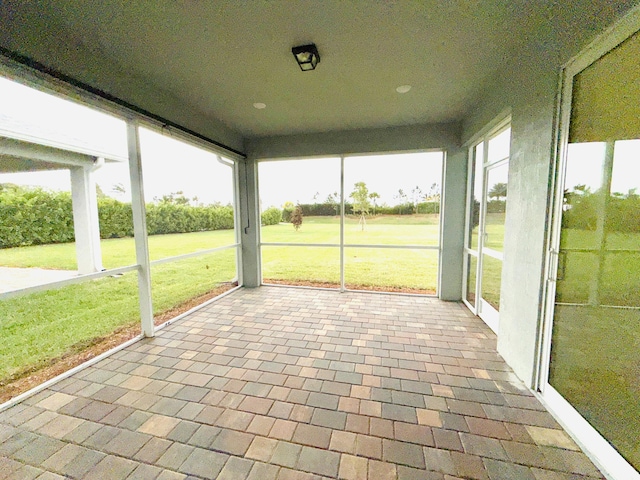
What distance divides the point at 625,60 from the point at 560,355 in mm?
1844

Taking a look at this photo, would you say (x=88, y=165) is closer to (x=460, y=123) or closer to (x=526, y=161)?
(x=526, y=161)

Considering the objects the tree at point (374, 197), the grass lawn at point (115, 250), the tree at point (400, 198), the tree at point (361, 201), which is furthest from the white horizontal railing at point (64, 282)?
the tree at point (400, 198)

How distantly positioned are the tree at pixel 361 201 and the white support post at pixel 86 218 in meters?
3.49

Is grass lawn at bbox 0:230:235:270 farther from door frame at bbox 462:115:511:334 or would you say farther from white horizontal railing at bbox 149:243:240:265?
door frame at bbox 462:115:511:334

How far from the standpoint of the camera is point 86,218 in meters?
2.38

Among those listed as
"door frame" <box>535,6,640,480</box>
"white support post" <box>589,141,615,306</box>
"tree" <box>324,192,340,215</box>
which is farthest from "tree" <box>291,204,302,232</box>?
"white support post" <box>589,141,615,306</box>

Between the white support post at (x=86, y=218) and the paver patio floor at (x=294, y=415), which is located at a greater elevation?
the white support post at (x=86, y=218)

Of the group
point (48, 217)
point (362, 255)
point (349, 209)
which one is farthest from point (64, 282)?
point (362, 255)

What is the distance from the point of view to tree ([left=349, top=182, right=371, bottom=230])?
14.7 feet

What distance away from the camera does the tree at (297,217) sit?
4797mm

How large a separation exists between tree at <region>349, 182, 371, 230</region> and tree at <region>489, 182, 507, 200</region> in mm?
1915

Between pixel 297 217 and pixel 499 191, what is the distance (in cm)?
320

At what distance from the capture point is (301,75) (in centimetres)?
245

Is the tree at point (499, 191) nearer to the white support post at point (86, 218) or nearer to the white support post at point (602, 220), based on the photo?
the white support post at point (602, 220)
